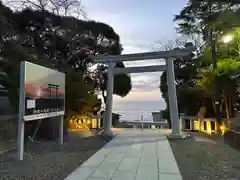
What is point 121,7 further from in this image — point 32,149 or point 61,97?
point 32,149

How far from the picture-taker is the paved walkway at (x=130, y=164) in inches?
151

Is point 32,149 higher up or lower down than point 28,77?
lower down

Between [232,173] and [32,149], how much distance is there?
4519 mm

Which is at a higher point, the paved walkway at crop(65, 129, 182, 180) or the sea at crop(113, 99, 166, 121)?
the sea at crop(113, 99, 166, 121)

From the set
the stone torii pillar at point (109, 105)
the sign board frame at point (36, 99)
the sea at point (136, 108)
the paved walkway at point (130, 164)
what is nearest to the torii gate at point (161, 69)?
the stone torii pillar at point (109, 105)

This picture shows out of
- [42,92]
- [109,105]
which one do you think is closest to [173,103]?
[109,105]

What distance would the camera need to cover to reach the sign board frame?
4.82 m

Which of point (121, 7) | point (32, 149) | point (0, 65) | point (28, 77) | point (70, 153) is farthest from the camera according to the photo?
point (121, 7)

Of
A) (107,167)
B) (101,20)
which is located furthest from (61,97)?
(101,20)

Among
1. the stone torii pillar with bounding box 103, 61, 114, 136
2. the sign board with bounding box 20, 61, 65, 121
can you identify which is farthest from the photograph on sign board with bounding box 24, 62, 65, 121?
the stone torii pillar with bounding box 103, 61, 114, 136

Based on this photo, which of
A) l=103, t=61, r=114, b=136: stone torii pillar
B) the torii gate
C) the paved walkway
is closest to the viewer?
the paved walkway

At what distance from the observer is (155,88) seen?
56.8 feet

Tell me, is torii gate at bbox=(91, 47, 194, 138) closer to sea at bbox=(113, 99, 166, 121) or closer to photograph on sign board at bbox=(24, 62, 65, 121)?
photograph on sign board at bbox=(24, 62, 65, 121)

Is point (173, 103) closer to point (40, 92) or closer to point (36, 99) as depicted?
point (40, 92)
